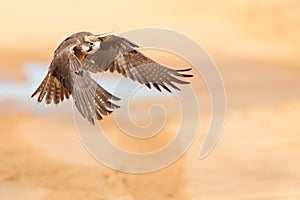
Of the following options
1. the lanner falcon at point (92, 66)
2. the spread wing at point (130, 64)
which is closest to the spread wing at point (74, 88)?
the lanner falcon at point (92, 66)

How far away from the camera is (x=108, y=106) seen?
3729mm

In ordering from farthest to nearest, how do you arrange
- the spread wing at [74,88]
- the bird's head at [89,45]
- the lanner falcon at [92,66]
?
1. the bird's head at [89,45]
2. the lanner falcon at [92,66]
3. the spread wing at [74,88]

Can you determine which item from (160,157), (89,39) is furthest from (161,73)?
(160,157)

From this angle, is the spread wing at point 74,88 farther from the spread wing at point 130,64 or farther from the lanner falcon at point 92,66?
the spread wing at point 130,64

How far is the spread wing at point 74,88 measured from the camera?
3.74 m

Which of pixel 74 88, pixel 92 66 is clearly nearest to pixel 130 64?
pixel 92 66

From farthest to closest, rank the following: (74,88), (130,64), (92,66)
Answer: (130,64) < (92,66) < (74,88)

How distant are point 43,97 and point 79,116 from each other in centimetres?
51

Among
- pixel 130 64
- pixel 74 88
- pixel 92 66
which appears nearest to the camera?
pixel 74 88

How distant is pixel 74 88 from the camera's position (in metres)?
3.93

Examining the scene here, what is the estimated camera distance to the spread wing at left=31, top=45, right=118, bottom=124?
147 inches

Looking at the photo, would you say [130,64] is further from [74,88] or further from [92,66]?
[74,88]

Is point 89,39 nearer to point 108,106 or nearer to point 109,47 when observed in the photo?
point 109,47

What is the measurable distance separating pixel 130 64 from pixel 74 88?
563 mm
